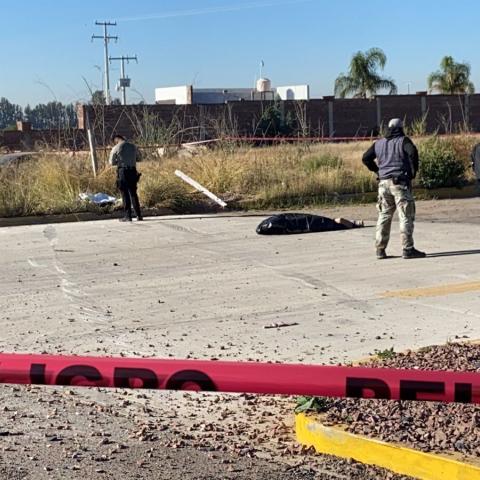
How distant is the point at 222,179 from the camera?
60.6ft

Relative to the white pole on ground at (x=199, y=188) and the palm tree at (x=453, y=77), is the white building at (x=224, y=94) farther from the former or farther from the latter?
the white pole on ground at (x=199, y=188)

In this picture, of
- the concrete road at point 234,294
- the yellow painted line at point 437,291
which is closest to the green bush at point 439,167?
the concrete road at point 234,294

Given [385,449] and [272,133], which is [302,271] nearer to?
[385,449]

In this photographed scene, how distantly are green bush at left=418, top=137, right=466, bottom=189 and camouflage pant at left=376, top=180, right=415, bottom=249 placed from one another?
338 inches

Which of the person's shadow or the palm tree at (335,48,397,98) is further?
the palm tree at (335,48,397,98)

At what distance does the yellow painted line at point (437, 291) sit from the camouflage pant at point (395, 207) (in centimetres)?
164

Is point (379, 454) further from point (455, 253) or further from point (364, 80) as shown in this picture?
point (364, 80)

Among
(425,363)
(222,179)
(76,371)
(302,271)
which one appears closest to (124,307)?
(302,271)

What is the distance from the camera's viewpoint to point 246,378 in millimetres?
2951

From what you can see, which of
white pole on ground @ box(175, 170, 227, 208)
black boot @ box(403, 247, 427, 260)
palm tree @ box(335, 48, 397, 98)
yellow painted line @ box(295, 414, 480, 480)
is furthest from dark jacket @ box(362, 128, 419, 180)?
palm tree @ box(335, 48, 397, 98)

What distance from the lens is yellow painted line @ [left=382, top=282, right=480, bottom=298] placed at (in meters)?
8.55

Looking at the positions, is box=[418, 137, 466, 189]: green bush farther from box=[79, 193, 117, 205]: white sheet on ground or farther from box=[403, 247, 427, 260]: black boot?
→ box=[403, 247, 427, 260]: black boot

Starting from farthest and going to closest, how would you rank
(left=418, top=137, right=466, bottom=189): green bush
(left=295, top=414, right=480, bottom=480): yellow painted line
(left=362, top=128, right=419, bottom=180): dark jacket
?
(left=418, top=137, right=466, bottom=189): green bush
(left=362, top=128, right=419, bottom=180): dark jacket
(left=295, top=414, right=480, bottom=480): yellow painted line

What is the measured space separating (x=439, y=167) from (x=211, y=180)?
5.41 m
